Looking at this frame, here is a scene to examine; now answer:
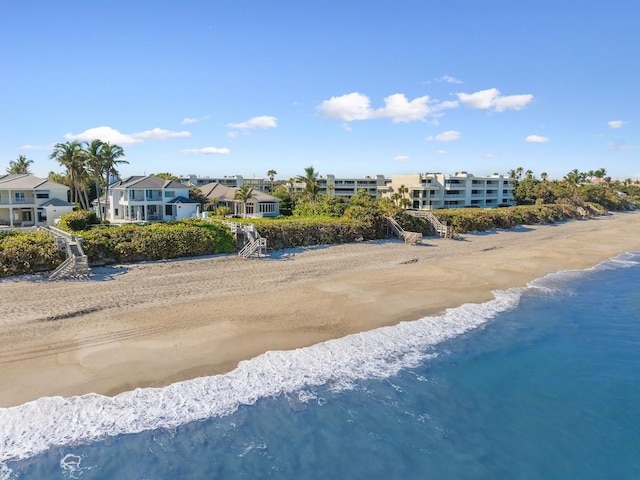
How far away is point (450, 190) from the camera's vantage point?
85.9 m

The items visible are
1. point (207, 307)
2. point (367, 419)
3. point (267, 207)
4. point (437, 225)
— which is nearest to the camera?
point (367, 419)

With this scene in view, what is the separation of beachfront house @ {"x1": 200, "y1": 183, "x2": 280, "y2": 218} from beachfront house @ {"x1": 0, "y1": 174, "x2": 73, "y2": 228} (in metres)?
19.6

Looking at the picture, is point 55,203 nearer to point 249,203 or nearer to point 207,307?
point 249,203

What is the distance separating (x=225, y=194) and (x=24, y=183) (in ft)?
82.8

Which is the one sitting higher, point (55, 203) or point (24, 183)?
point (24, 183)

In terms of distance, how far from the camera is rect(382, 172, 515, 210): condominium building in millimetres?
83688

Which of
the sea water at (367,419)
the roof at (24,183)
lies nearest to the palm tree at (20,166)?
the roof at (24,183)

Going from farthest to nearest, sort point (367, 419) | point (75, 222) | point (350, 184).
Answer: point (350, 184) → point (75, 222) → point (367, 419)

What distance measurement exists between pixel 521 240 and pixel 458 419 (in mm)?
43082

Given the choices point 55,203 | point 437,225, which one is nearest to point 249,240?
point 55,203

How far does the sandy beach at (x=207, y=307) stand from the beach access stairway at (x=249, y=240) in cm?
120

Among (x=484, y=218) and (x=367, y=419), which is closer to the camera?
(x=367, y=419)

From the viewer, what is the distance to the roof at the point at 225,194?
5831cm

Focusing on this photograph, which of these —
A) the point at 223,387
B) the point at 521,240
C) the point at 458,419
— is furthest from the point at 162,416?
the point at 521,240
